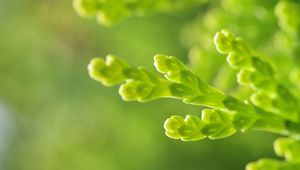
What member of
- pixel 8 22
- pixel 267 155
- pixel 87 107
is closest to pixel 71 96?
pixel 87 107

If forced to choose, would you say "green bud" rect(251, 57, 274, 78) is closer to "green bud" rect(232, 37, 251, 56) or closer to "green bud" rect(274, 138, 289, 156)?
"green bud" rect(232, 37, 251, 56)

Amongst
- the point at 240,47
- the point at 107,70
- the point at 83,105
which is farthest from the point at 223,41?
the point at 83,105

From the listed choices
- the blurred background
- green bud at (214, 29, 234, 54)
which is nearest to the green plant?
green bud at (214, 29, 234, 54)

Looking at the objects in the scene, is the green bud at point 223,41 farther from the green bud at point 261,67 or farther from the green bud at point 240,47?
the green bud at point 261,67

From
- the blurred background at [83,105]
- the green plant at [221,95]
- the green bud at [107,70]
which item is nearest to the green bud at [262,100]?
the green plant at [221,95]

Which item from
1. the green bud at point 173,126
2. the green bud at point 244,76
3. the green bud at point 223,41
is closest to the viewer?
the green bud at point 173,126

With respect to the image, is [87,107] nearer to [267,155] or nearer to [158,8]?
[267,155]
